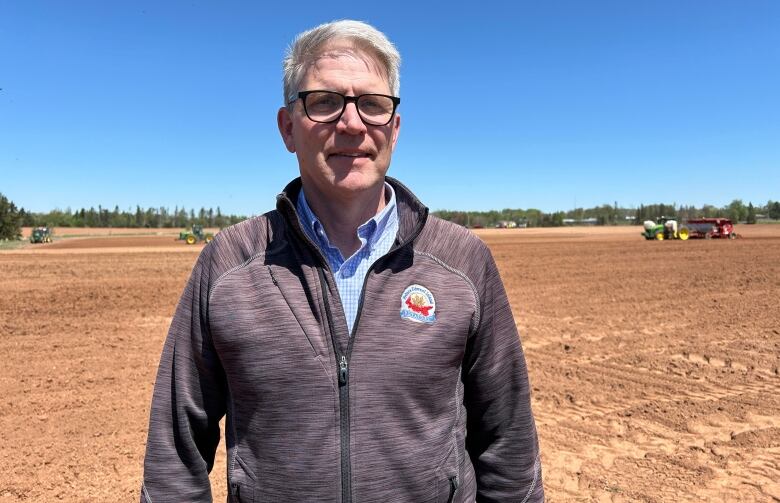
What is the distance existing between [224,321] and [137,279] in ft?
55.4

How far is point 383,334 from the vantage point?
156 centimetres

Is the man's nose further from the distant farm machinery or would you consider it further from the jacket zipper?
the distant farm machinery

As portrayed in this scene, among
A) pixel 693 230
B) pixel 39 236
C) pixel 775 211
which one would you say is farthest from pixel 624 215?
pixel 39 236

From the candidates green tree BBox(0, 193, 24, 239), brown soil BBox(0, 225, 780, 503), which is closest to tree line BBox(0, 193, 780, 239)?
green tree BBox(0, 193, 24, 239)

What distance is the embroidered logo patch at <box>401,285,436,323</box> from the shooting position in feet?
5.20

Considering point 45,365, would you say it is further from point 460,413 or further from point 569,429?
point 460,413

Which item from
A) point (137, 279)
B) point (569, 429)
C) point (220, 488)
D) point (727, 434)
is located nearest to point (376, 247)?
point (220, 488)

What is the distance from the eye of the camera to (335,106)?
1.58 meters

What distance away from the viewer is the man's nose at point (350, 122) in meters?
1.55

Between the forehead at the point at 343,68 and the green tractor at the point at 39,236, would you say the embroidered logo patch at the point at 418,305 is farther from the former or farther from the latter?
the green tractor at the point at 39,236

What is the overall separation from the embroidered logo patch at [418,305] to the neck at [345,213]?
0.25 meters

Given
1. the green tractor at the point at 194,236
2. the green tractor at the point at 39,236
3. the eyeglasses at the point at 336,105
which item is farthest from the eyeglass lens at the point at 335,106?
the green tractor at the point at 39,236

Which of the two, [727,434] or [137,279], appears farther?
[137,279]

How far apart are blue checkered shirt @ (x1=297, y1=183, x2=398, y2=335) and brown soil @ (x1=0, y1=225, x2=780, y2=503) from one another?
133 inches
